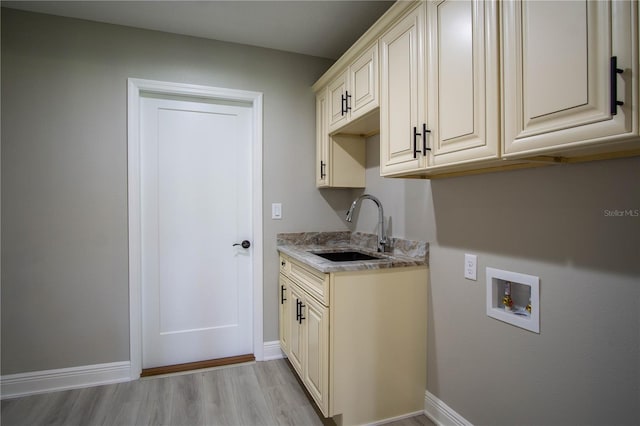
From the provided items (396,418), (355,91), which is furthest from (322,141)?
(396,418)

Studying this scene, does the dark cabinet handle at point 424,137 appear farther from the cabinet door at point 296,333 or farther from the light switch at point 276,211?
the light switch at point 276,211

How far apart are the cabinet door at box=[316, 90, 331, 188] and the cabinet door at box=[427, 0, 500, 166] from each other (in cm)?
122

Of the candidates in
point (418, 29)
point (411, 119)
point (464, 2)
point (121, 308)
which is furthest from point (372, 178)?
point (121, 308)

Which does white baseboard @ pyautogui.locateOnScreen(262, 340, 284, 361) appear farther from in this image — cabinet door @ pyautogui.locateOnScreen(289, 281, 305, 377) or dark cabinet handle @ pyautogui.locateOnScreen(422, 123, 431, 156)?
dark cabinet handle @ pyautogui.locateOnScreen(422, 123, 431, 156)

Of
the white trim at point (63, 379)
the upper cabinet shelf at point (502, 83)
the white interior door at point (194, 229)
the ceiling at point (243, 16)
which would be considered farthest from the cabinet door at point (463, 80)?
the white trim at point (63, 379)

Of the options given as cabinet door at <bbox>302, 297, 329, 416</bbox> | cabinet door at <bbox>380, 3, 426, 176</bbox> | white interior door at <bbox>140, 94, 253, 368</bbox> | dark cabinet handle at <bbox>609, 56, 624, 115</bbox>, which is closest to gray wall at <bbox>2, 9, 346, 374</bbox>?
white interior door at <bbox>140, 94, 253, 368</bbox>

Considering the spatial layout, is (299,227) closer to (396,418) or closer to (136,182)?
(136,182)

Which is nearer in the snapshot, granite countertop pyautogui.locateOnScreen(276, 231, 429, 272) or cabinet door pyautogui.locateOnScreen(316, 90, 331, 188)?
granite countertop pyautogui.locateOnScreen(276, 231, 429, 272)

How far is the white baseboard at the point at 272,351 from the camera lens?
267 cm

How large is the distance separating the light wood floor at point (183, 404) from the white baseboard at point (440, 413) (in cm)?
5

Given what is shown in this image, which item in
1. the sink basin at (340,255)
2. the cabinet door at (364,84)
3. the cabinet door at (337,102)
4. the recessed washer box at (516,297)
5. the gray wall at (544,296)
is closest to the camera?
the gray wall at (544,296)

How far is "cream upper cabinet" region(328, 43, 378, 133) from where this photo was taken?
1921 millimetres

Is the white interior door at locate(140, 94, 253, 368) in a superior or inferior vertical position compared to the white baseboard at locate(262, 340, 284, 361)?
superior

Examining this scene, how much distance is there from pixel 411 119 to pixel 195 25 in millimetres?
1767
